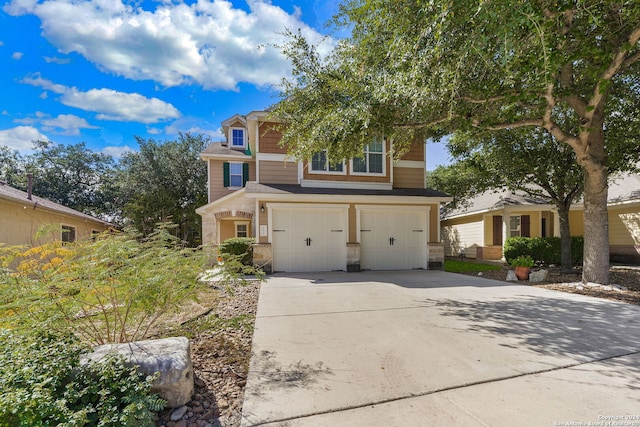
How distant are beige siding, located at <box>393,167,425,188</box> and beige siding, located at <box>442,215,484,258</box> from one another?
6084mm

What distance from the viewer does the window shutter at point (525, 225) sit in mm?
14422

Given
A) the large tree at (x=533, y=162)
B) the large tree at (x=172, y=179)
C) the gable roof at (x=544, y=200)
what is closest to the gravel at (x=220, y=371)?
the large tree at (x=533, y=162)

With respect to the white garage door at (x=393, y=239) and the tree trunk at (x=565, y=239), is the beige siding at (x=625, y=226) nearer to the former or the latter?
the tree trunk at (x=565, y=239)

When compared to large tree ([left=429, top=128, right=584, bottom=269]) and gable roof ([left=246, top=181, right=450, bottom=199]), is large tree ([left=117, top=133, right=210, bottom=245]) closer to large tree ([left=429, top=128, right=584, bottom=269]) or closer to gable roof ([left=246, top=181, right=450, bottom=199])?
gable roof ([left=246, top=181, right=450, bottom=199])

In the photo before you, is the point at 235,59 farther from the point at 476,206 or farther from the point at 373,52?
the point at 476,206

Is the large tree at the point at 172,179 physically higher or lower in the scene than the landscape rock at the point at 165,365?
higher

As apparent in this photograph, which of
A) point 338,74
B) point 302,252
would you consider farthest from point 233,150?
point 338,74

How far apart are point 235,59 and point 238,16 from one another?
72.2 inches

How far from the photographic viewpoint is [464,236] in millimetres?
16531

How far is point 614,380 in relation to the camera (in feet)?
8.59

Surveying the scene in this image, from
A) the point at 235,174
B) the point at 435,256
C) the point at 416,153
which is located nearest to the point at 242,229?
the point at 235,174

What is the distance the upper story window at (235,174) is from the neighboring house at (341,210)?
12.6ft

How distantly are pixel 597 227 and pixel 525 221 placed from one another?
854 centimetres

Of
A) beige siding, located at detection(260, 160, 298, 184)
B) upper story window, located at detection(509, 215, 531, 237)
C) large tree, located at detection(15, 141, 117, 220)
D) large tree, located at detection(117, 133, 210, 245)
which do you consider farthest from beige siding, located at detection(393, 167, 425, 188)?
large tree, located at detection(15, 141, 117, 220)
